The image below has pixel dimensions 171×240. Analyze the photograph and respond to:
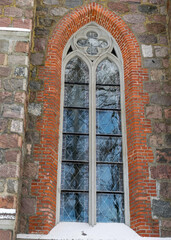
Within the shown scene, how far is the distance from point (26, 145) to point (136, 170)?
1932mm

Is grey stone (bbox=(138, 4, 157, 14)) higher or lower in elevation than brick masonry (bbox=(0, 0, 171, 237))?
higher

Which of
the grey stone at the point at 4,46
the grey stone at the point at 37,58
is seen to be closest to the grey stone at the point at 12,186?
the grey stone at the point at 4,46

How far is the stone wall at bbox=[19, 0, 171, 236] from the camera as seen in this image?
746 cm

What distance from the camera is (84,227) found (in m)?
7.40

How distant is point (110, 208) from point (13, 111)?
2.38 metres

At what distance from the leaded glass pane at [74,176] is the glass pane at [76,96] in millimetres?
1257

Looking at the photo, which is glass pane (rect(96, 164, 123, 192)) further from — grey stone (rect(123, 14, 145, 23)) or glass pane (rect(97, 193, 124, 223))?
grey stone (rect(123, 14, 145, 23))

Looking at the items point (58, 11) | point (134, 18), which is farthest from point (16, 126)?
point (134, 18)

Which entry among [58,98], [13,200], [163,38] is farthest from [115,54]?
[13,200]

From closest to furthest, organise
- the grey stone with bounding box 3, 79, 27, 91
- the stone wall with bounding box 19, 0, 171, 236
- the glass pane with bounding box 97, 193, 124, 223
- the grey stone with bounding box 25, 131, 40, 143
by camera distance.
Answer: the grey stone with bounding box 3, 79, 27, 91 → the stone wall with bounding box 19, 0, 171, 236 → the glass pane with bounding box 97, 193, 124, 223 → the grey stone with bounding box 25, 131, 40, 143

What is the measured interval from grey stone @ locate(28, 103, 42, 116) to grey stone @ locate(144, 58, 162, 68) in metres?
2.27

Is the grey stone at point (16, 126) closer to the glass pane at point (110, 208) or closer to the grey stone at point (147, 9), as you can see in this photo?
the glass pane at point (110, 208)

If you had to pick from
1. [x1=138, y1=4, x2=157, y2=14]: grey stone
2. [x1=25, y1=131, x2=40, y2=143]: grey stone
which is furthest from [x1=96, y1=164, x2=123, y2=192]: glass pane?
[x1=138, y1=4, x2=157, y2=14]: grey stone

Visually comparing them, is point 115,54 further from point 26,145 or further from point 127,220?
point 127,220
